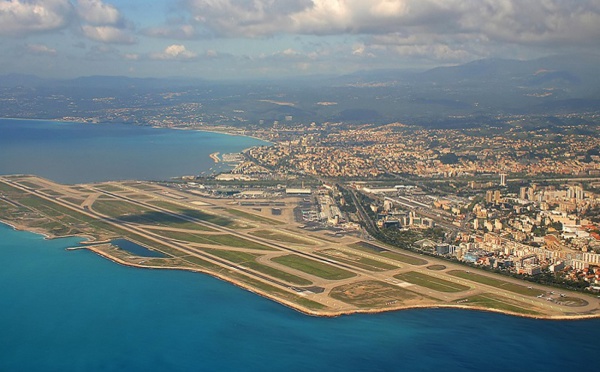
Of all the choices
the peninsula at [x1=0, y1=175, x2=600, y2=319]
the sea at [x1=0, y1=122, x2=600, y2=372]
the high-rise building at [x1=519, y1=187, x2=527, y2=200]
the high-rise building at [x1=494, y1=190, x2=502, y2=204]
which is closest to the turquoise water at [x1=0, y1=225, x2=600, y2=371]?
the sea at [x1=0, y1=122, x2=600, y2=372]

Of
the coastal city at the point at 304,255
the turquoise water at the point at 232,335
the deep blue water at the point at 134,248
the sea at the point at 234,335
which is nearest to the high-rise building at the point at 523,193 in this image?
A: the coastal city at the point at 304,255

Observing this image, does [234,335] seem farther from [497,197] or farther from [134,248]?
[497,197]

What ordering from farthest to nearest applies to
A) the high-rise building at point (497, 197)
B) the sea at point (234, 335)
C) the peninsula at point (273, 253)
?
1. the high-rise building at point (497, 197)
2. the peninsula at point (273, 253)
3. the sea at point (234, 335)

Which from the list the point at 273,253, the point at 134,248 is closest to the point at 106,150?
the point at 134,248

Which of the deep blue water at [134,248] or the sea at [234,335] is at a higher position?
the deep blue water at [134,248]

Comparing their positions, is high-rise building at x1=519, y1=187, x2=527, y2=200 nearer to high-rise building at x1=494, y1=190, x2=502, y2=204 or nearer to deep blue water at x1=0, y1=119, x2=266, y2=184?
high-rise building at x1=494, y1=190, x2=502, y2=204

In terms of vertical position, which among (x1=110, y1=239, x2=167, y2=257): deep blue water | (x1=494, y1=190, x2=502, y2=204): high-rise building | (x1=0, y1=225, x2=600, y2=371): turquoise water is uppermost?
(x1=494, y1=190, x2=502, y2=204): high-rise building

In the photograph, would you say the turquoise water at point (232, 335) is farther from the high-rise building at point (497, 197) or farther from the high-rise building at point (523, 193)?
the high-rise building at point (523, 193)
